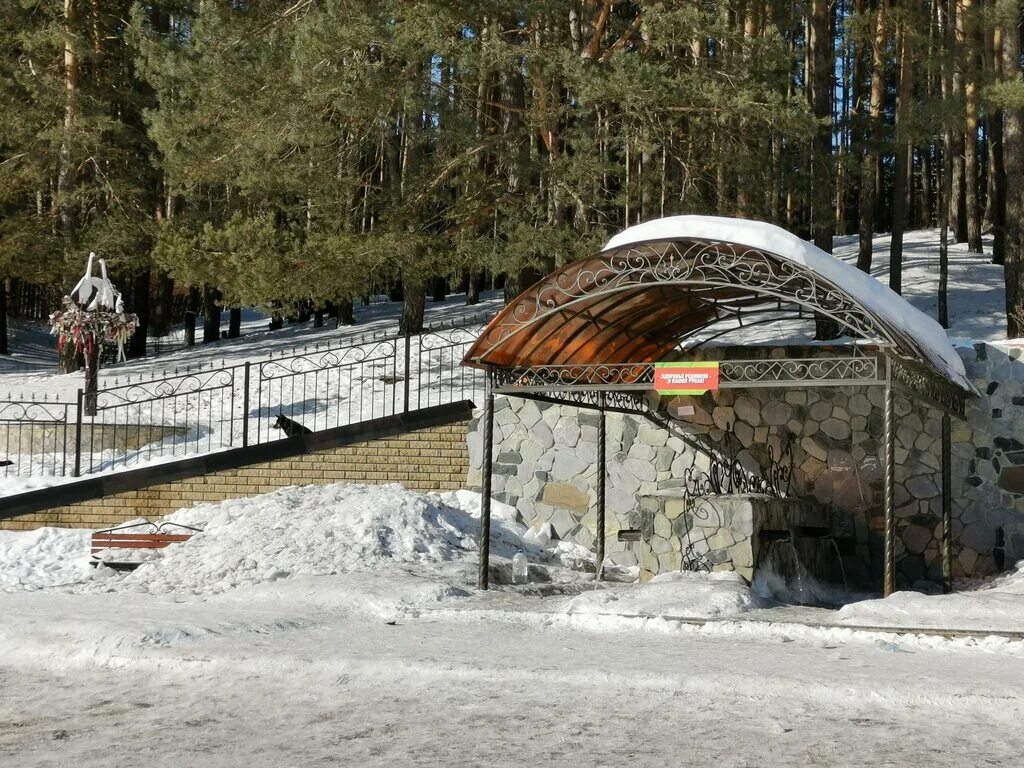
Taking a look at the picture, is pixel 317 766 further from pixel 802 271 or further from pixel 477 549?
pixel 477 549

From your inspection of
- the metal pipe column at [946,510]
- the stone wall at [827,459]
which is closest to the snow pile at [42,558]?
the stone wall at [827,459]

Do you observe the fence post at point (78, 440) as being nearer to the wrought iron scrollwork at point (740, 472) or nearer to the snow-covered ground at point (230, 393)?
the snow-covered ground at point (230, 393)

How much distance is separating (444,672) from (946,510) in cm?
657

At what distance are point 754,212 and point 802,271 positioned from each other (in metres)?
8.03

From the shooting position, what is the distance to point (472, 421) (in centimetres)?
1411

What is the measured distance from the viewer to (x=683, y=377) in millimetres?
10391

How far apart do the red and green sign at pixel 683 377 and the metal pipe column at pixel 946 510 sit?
9.77 feet

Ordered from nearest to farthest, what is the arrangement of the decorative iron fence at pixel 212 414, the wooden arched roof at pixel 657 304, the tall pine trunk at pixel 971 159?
1. the wooden arched roof at pixel 657 304
2. the decorative iron fence at pixel 212 414
3. the tall pine trunk at pixel 971 159

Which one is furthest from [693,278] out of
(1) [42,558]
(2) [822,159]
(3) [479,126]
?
(2) [822,159]

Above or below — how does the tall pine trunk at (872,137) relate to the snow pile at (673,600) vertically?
above

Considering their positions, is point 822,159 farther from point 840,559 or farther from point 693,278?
point 693,278

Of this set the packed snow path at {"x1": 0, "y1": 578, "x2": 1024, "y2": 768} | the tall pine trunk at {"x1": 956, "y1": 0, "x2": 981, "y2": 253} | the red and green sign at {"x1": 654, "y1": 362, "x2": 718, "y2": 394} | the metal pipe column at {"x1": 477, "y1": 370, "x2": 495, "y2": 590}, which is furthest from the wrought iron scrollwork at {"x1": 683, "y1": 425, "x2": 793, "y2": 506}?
the tall pine trunk at {"x1": 956, "y1": 0, "x2": 981, "y2": 253}

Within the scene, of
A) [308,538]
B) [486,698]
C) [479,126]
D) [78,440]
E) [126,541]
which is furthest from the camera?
[479,126]

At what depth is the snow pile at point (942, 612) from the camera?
28.0ft
